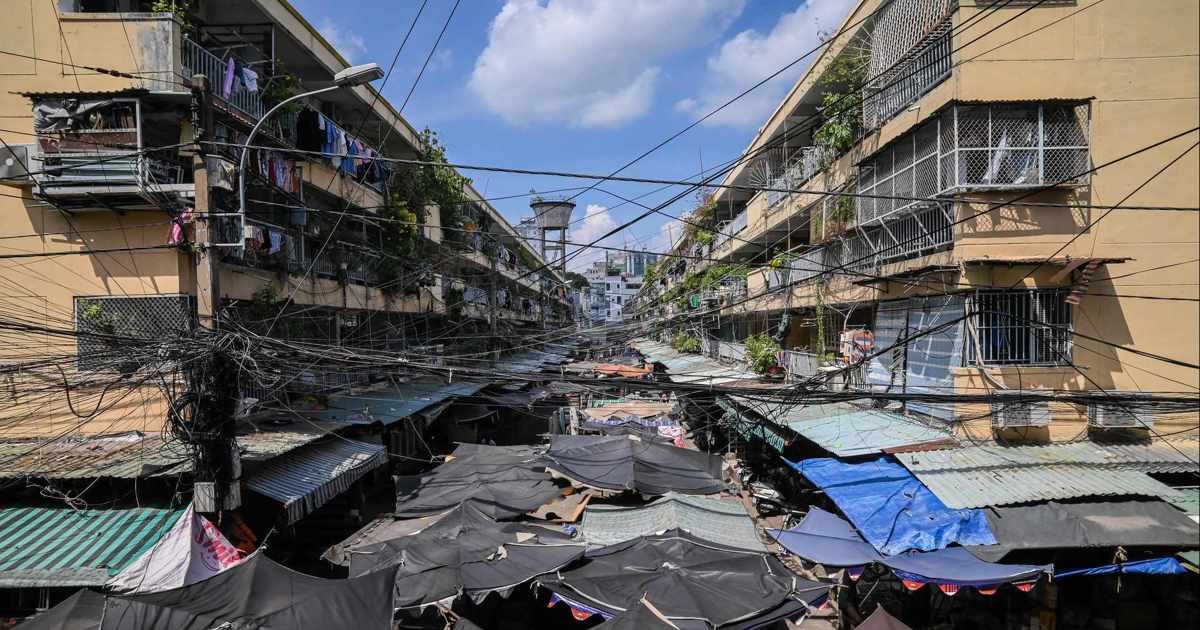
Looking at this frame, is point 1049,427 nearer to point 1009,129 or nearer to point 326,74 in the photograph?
point 1009,129

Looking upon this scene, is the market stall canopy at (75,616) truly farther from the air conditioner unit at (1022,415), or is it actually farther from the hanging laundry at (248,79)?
the air conditioner unit at (1022,415)

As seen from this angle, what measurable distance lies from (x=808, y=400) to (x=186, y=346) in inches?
336

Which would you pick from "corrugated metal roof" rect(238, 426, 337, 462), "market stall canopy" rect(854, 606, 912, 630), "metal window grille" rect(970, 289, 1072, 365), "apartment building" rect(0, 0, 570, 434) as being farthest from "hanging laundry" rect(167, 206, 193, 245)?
"metal window grille" rect(970, 289, 1072, 365)

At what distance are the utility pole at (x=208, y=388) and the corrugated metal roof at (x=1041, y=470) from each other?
10653 millimetres

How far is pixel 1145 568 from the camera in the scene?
8.91 m

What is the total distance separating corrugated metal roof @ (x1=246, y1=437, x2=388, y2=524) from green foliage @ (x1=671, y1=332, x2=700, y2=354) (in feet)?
72.8

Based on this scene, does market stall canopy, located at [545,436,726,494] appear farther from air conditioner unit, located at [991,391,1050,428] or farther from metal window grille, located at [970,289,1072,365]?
metal window grille, located at [970,289,1072,365]

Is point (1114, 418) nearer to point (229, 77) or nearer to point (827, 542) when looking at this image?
point (827, 542)

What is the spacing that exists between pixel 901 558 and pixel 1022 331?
488 centimetres

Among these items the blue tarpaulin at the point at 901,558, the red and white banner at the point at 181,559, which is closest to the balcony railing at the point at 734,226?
the blue tarpaulin at the point at 901,558

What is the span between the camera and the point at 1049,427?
1138 centimetres

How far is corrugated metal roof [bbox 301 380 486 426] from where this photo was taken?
51.2 ft

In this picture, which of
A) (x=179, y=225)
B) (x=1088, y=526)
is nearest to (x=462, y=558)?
(x=179, y=225)

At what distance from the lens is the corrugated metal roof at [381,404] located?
15609 millimetres
